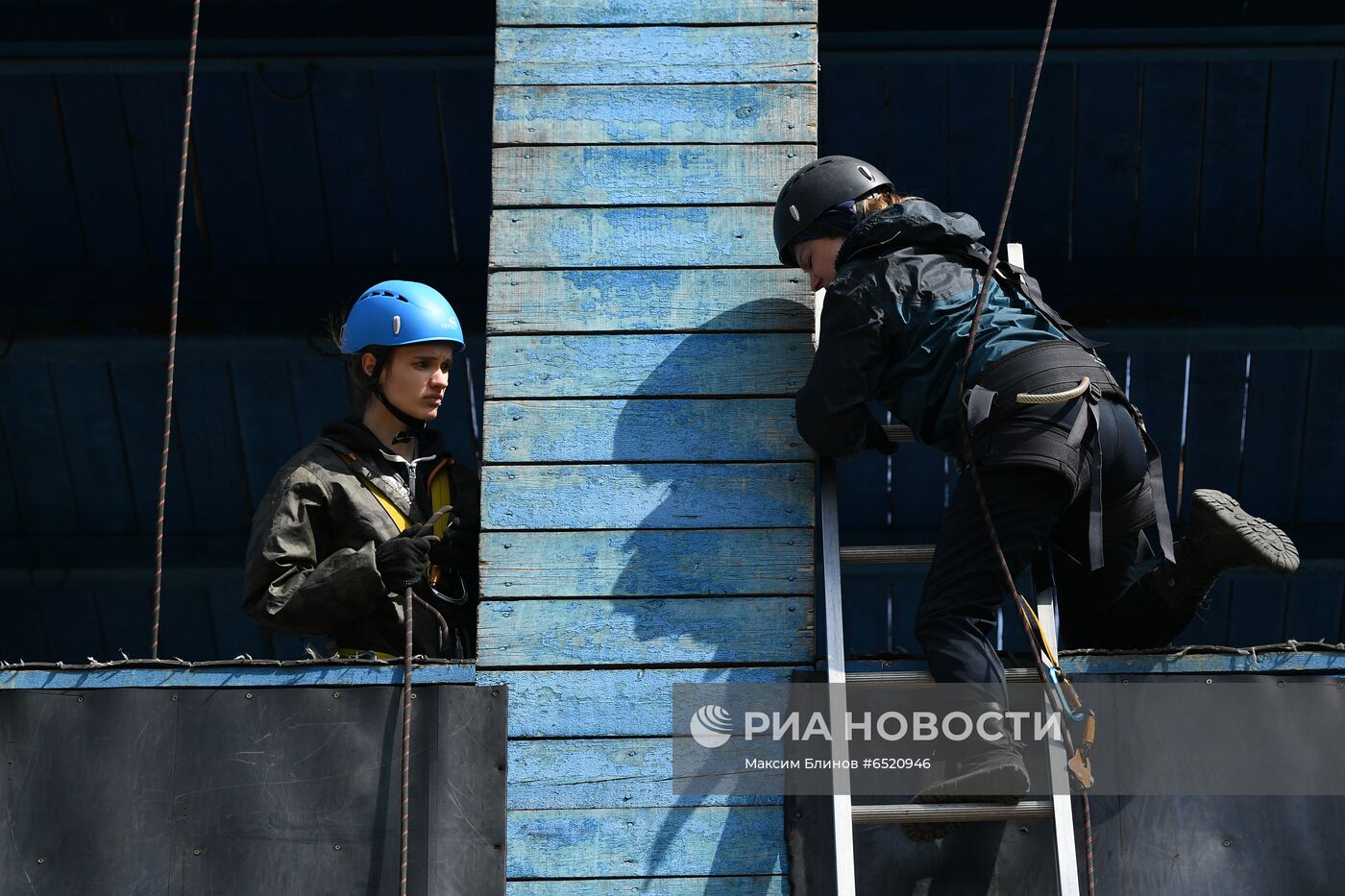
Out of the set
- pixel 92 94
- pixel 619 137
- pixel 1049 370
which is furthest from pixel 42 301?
pixel 1049 370

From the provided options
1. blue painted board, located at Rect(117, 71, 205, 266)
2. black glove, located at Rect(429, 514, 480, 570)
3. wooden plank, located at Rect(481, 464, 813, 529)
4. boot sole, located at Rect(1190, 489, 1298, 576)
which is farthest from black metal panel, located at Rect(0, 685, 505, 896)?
blue painted board, located at Rect(117, 71, 205, 266)

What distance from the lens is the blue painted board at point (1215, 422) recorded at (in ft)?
27.8

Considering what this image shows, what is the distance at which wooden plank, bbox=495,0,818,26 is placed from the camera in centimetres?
508

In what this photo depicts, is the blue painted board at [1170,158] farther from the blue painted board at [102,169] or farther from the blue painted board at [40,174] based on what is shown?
the blue painted board at [40,174]

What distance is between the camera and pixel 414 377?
4973mm

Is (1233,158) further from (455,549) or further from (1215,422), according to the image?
(455,549)

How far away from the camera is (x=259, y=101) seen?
7902 mm

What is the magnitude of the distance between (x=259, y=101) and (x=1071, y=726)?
5.32m

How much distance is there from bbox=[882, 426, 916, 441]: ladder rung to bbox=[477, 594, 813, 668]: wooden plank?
54 cm

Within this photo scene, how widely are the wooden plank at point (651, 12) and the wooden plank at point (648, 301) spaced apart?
86cm

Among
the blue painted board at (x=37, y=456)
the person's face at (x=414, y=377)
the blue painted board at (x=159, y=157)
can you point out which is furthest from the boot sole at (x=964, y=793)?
the blue painted board at (x=37, y=456)

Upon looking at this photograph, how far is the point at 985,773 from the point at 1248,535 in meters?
0.95

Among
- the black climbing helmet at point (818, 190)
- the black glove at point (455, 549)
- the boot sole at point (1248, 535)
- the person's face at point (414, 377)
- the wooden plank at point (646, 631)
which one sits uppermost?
the black climbing helmet at point (818, 190)

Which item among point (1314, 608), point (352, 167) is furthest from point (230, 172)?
point (1314, 608)
